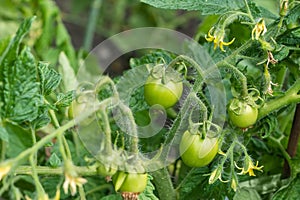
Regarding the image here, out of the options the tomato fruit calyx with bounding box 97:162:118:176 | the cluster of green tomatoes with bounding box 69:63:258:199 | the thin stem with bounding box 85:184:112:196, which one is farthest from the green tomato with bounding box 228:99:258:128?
the thin stem with bounding box 85:184:112:196

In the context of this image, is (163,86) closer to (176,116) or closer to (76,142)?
(176,116)

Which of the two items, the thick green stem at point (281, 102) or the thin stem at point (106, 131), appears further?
the thick green stem at point (281, 102)

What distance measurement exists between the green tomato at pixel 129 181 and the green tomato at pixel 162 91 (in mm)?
156

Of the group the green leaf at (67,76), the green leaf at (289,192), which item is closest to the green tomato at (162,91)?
the green leaf at (289,192)

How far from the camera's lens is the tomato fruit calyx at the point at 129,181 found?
83 centimetres

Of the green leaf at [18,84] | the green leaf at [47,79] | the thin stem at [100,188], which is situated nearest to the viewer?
the green leaf at [18,84]

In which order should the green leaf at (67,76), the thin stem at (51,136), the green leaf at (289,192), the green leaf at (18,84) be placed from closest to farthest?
the thin stem at (51,136) < the green leaf at (18,84) < the green leaf at (289,192) < the green leaf at (67,76)

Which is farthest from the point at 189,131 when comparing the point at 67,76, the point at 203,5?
the point at 67,76

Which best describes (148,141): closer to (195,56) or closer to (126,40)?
(195,56)

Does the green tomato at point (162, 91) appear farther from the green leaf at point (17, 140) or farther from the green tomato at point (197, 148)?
the green leaf at point (17, 140)

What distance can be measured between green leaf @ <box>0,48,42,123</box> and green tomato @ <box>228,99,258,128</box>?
30 centimetres

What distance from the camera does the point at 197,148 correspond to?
0.92m

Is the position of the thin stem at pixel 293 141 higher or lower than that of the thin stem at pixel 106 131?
higher

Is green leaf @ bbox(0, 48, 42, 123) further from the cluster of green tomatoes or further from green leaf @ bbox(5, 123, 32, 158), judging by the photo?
green leaf @ bbox(5, 123, 32, 158)
